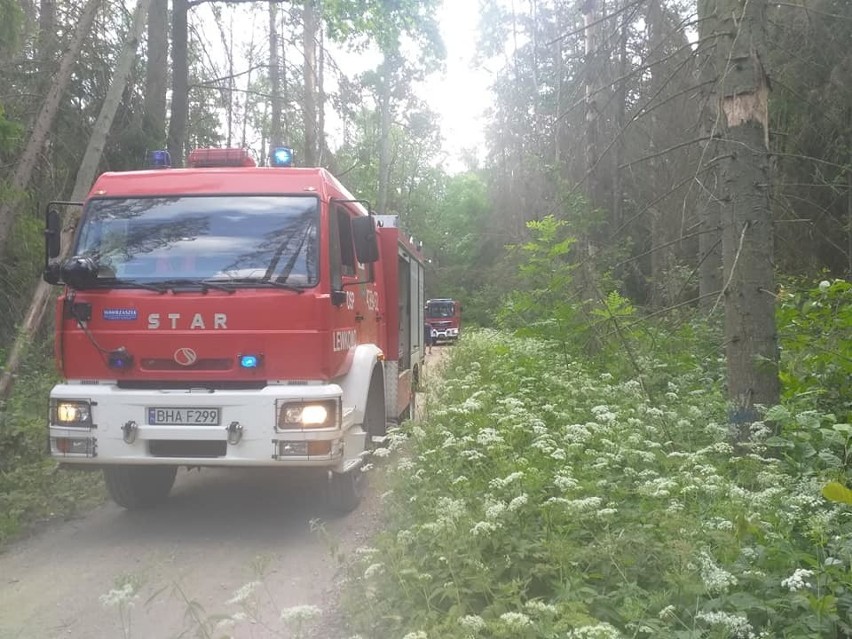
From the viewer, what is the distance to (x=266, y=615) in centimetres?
459

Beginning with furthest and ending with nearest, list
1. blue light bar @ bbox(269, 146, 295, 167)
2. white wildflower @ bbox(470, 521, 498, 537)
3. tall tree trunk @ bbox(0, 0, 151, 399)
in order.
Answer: tall tree trunk @ bbox(0, 0, 151, 399)
blue light bar @ bbox(269, 146, 295, 167)
white wildflower @ bbox(470, 521, 498, 537)

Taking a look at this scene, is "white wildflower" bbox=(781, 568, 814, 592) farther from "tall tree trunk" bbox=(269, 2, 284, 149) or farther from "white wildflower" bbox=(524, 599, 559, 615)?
"tall tree trunk" bbox=(269, 2, 284, 149)

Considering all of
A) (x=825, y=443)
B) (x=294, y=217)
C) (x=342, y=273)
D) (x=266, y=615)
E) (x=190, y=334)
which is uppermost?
(x=294, y=217)

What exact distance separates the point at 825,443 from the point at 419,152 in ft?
156

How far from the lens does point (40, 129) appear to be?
9500mm

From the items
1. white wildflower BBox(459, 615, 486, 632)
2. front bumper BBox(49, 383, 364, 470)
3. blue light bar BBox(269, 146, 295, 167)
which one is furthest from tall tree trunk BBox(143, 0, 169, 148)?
white wildflower BBox(459, 615, 486, 632)

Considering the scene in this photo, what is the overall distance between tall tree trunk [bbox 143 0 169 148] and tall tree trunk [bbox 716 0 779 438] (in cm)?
1018

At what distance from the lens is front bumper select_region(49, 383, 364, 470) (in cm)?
569

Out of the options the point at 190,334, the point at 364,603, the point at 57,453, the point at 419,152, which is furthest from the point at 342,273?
the point at 419,152

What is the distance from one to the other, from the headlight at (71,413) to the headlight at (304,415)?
4.92 ft

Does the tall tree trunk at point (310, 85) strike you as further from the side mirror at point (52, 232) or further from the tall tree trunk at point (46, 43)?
the side mirror at point (52, 232)

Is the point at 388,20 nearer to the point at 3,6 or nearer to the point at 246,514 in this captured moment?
the point at 3,6

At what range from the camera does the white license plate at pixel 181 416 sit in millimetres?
5770

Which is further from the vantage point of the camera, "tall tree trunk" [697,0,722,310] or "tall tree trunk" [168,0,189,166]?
"tall tree trunk" [168,0,189,166]
